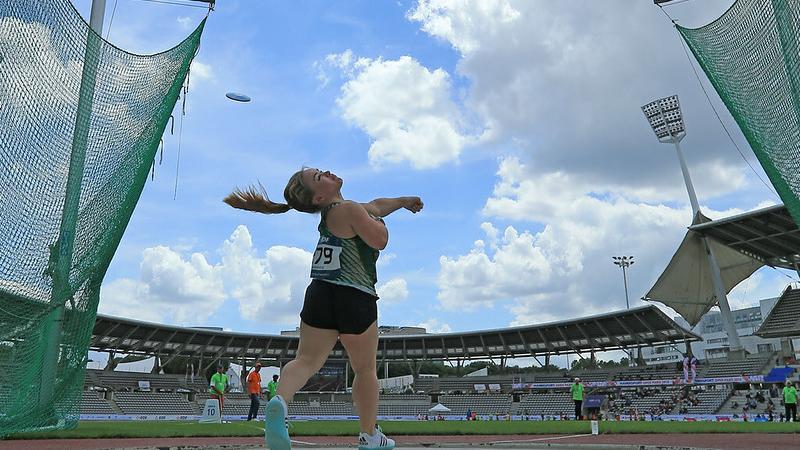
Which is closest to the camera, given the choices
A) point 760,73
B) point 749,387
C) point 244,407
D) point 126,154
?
point 760,73

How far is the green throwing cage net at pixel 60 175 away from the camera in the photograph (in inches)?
245

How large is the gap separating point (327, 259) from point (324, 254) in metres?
0.04

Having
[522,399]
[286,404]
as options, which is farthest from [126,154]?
[522,399]

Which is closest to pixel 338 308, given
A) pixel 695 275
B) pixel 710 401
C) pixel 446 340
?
pixel 710 401

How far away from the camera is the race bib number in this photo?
3.56 metres

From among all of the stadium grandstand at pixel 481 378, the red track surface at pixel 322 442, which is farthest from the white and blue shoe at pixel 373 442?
the stadium grandstand at pixel 481 378

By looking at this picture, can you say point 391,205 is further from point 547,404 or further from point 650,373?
point 650,373

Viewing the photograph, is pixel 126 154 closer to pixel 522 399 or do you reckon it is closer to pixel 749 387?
pixel 749 387

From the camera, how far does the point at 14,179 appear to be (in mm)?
6145

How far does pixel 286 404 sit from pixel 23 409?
542 cm

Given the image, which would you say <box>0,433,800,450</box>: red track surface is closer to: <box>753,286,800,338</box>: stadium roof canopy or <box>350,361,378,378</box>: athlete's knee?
<box>350,361,378,378</box>: athlete's knee

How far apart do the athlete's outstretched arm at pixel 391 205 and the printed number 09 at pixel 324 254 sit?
412 millimetres

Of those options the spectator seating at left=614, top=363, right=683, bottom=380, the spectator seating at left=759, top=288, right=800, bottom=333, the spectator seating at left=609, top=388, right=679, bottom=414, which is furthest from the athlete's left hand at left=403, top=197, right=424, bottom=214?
the spectator seating at left=759, top=288, right=800, bottom=333

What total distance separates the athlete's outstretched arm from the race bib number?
0.36 metres
